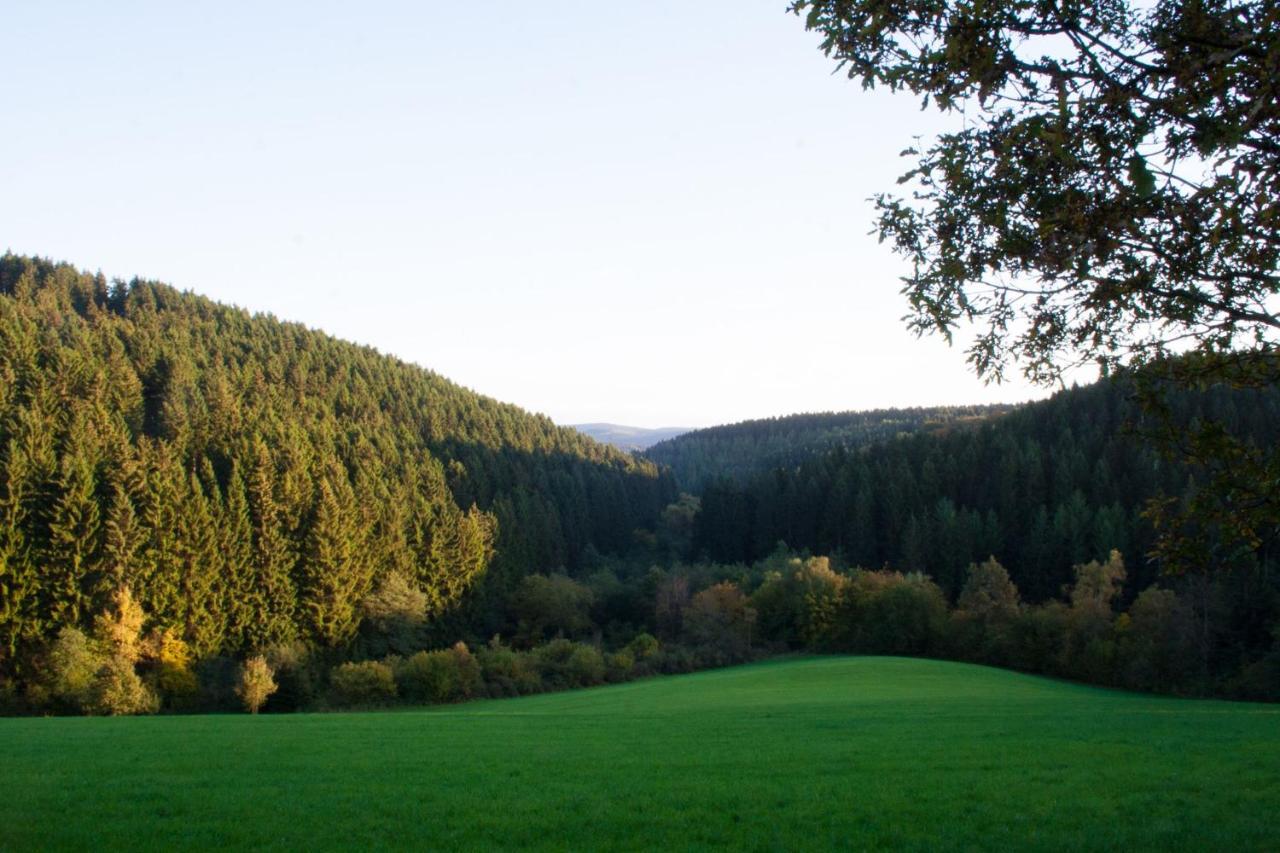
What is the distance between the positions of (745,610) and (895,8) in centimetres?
5935

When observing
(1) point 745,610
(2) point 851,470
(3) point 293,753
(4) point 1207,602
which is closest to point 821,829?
(3) point 293,753

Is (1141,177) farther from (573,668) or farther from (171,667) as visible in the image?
(171,667)

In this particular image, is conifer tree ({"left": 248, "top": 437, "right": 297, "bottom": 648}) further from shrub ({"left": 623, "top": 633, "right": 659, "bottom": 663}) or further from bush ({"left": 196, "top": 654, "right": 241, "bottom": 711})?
shrub ({"left": 623, "top": 633, "right": 659, "bottom": 663})

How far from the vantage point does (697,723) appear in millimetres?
24484

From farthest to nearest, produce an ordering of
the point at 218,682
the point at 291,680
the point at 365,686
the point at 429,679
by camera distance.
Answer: the point at 291,680, the point at 218,682, the point at 429,679, the point at 365,686

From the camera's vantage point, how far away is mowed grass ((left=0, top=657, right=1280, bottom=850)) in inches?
422

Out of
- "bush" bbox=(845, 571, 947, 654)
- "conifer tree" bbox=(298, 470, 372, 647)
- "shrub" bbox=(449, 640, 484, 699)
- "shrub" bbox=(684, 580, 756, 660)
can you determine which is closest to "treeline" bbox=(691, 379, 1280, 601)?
"bush" bbox=(845, 571, 947, 654)

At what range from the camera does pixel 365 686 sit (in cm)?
4734

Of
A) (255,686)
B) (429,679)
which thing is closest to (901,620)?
(429,679)

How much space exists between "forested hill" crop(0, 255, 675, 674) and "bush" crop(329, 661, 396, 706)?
472 inches

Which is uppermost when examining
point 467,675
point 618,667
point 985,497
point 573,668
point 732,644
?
point 985,497

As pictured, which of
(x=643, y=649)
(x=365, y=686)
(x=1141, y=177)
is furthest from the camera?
(x=643, y=649)

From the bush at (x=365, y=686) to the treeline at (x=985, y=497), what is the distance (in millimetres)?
50084

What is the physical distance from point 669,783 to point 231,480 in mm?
55907
